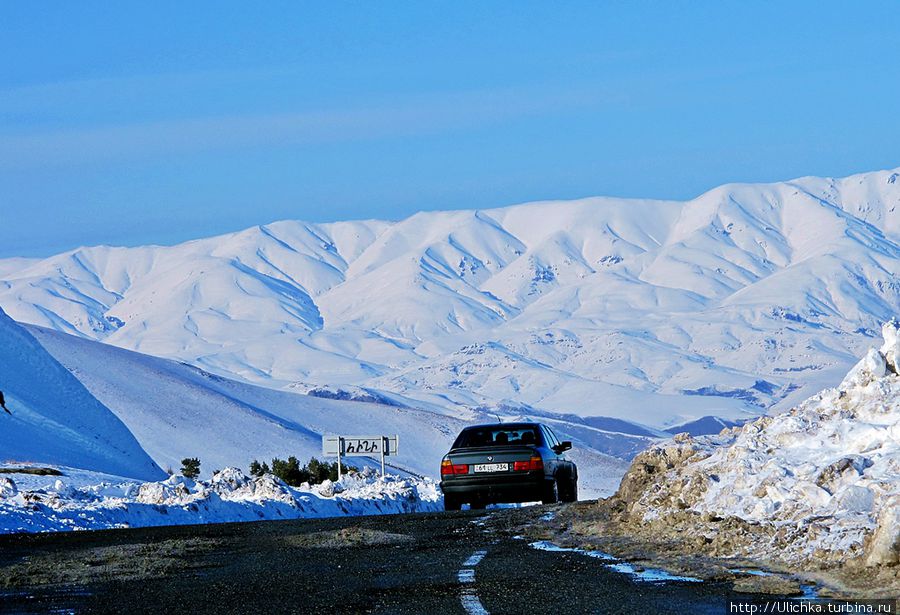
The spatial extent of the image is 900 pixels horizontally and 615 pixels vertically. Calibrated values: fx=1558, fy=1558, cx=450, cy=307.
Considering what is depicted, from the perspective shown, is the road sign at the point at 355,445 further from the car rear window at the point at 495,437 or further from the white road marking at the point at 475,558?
the white road marking at the point at 475,558

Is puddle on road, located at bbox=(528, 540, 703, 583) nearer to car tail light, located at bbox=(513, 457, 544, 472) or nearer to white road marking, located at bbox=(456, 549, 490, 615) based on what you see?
white road marking, located at bbox=(456, 549, 490, 615)

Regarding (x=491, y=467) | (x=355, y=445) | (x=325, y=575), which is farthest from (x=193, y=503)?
(x=325, y=575)

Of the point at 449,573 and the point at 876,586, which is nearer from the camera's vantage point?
the point at 876,586

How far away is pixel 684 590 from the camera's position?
35.6 feet

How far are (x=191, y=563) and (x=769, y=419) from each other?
6042 millimetres

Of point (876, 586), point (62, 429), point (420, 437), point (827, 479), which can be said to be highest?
point (420, 437)

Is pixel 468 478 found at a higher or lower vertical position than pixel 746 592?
higher

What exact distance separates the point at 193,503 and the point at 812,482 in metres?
15.6

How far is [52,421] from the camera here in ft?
241

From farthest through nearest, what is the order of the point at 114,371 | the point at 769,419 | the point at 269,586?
the point at 114,371 < the point at 769,419 < the point at 269,586

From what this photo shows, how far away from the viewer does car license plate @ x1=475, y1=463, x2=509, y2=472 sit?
906 inches

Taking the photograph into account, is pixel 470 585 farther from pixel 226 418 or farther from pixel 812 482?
pixel 226 418

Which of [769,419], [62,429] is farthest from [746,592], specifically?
[62,429]

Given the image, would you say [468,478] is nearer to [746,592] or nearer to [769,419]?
[769,419]
